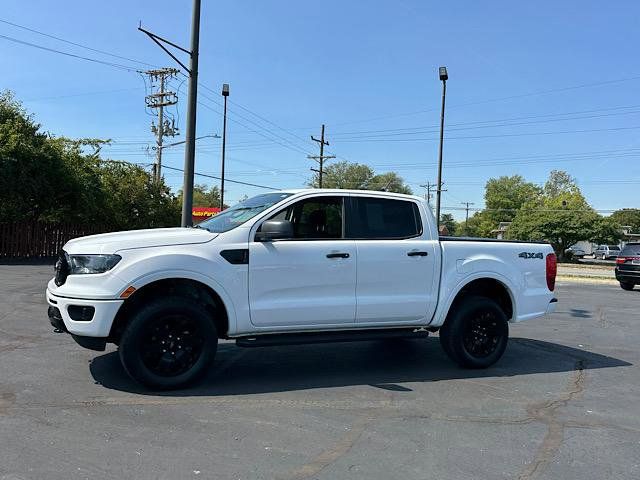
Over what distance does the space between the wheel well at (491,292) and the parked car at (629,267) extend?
15.0 metres

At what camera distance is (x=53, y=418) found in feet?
15.0

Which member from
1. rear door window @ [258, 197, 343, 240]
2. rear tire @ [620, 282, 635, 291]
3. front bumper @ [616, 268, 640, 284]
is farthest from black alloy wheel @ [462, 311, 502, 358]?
rear tire @ [620, 282, 635, 291]

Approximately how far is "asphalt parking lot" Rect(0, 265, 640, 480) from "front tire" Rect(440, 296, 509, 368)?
0.61 feet

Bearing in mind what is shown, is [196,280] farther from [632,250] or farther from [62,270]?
[632,250]

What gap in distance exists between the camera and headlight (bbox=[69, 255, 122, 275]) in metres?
5.13

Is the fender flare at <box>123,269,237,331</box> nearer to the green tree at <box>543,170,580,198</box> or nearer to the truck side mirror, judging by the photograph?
the truck side mirror

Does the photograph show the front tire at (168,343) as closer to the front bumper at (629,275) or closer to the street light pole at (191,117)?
the street light pole at (191,117)

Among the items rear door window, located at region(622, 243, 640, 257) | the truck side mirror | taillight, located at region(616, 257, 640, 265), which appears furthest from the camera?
rear door window, located at region(622, 243, 640, 257)

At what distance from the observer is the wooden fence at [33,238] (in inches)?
898

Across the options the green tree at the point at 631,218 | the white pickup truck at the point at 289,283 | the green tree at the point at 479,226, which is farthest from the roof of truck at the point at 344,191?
the green tree at the point at 631,218

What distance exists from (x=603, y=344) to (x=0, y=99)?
23697 millimetres

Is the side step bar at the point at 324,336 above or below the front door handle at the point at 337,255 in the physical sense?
below

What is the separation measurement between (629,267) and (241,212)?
1780 centimetres

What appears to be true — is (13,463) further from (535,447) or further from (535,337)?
(535,337)
